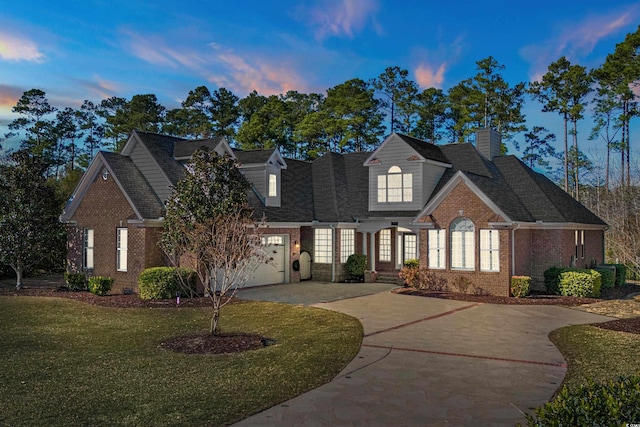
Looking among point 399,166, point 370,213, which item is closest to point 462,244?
point 399,166

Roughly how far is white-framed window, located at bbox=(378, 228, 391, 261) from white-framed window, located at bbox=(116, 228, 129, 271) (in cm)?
1315

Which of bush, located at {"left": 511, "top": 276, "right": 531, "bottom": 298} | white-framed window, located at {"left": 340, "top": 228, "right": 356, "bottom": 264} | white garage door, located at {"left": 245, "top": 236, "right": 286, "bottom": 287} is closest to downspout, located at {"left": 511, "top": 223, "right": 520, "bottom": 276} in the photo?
bush, located at {"left": 511, "top": 276, "right": 531, "bottom": 298}

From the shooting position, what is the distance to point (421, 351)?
11.1m

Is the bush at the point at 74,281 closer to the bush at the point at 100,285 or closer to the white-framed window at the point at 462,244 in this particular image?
the bush at the point at 100,285

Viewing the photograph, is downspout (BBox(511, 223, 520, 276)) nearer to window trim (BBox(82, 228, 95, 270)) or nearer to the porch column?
the porch column

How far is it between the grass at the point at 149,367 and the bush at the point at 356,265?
9.51 m

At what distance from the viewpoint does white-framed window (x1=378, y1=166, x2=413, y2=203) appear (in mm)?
25953

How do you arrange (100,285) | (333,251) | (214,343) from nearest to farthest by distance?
(214,343) → (100,285) → (333,251)

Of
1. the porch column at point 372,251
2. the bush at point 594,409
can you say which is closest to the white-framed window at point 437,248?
the porch column at point 372,251

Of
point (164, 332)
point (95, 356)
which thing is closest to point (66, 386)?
point (95, 356)

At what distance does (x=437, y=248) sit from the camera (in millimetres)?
21438

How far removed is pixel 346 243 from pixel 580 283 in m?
10.9

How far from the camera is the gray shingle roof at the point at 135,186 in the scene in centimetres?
2061

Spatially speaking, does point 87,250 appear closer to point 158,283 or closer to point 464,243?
point 158,283
